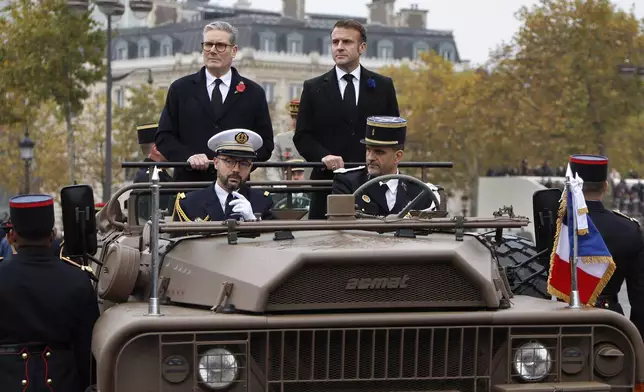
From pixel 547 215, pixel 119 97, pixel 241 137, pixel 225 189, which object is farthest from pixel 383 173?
pixel 119 97

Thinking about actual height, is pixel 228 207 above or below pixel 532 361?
above

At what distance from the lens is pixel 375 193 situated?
421 inches

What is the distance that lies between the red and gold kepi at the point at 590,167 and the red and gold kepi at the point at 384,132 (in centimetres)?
105

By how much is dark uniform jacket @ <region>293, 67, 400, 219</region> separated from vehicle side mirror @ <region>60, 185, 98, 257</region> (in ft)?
9.48

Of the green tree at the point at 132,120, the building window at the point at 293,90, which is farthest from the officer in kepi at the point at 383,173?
the building window at the point at 293,90

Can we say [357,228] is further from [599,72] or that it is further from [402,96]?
[402,96]

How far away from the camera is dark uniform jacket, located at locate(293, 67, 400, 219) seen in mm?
12297

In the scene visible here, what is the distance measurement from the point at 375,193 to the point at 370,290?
7.22 feet

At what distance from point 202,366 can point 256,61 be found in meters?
116

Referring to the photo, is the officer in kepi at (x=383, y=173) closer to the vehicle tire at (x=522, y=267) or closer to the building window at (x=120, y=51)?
the vehicle tire at (x=522, y=267)

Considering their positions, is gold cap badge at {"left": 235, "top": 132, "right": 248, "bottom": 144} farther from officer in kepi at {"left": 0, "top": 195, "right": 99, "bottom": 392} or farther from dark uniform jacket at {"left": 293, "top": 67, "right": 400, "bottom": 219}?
dark uniform jacket at {"left": 293, "top": 67, "right": 400, "bottom": 219}

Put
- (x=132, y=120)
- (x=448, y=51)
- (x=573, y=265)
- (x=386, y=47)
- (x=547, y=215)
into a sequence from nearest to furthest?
(x=573, y=265) < (x=547, y=215) < (x=132, y=120) < (x=386, y=47) < (x=448, y=51)

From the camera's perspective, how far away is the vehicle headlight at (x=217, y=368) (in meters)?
8.34

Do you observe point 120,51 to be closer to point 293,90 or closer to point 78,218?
point 293,90
